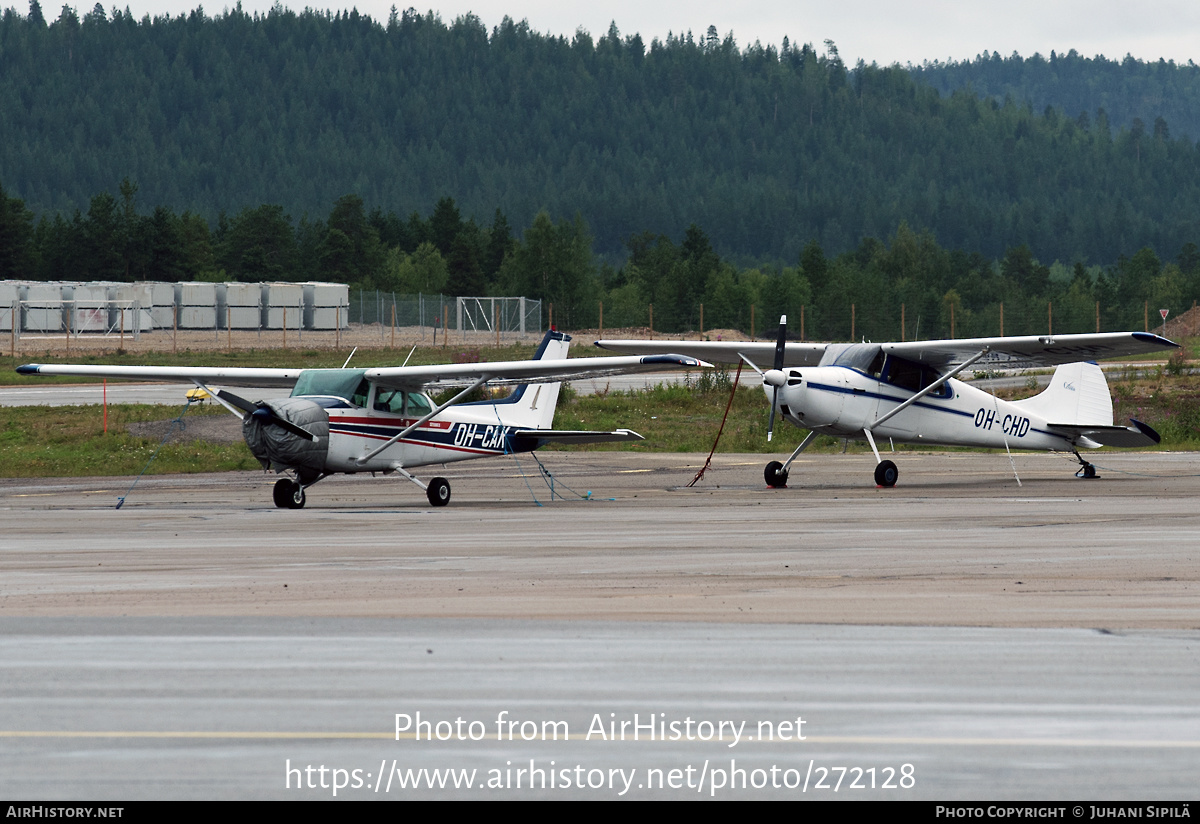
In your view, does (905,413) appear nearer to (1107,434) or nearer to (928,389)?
(928,389)

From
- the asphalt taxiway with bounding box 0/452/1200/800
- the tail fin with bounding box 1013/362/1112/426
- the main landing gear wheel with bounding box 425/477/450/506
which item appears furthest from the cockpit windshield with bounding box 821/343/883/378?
the main landing gear wheel with bounding box 425/477/450/506

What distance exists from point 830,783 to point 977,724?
1.01m

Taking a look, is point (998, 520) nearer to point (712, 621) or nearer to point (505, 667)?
point (712, 621)

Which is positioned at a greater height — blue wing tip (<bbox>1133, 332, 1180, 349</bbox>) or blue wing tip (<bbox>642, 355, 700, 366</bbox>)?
blue wing tip (<bbox>1133, 332, 1180, 349</bbox>)

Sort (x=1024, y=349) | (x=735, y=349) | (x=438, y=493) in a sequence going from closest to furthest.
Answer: (x=438, y=493) < (x=1024, y=349) < (x=735, y=349)

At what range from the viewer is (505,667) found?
6676 mm

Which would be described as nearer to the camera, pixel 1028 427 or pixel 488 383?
pixel 488 383

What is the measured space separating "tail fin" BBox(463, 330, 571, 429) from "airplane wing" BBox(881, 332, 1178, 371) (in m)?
5.23

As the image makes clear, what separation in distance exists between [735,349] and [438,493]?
706 centimetres

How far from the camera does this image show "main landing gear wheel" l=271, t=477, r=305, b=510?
55.7 ft

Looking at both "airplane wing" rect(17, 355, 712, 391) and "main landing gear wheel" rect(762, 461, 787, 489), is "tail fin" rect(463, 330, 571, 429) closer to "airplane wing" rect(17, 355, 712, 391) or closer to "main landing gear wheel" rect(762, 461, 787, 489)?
"airplane wing" rect(17, 355, 712, 391)

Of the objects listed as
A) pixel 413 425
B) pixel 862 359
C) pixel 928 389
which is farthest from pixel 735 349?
pixel 413 425

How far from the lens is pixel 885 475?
1952 centimetres
